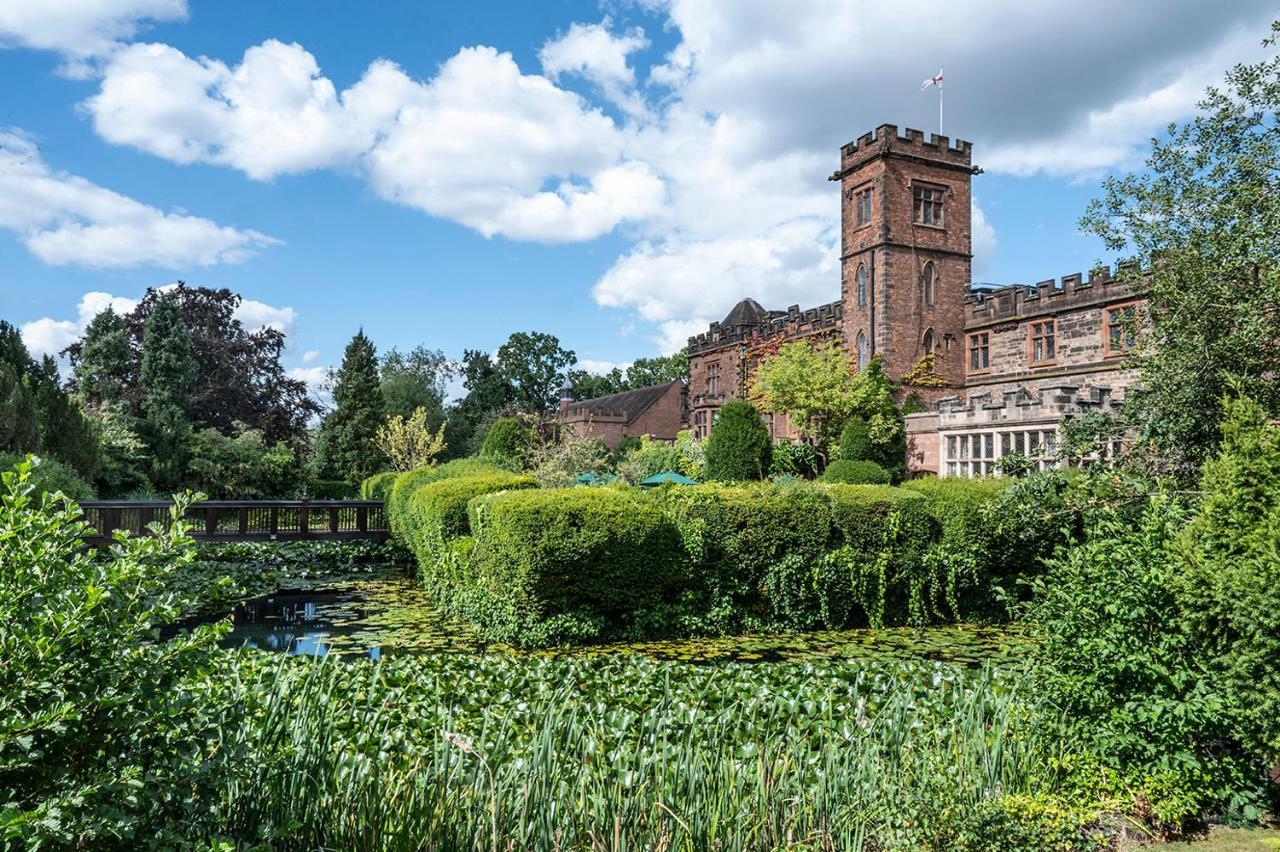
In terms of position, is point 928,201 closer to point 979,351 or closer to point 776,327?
point 979,351

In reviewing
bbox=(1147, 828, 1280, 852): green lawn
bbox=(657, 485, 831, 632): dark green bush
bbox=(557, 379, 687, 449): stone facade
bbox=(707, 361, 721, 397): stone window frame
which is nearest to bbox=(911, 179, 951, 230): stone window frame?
bbox=(707, 361, 721, 397): stone window frame

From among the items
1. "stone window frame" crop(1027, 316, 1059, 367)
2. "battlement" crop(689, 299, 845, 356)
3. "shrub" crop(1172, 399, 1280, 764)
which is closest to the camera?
"shrub" crop(1172, 399, 1280, 764)

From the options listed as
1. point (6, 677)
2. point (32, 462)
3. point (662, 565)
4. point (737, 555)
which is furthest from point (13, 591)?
point (737, 555)

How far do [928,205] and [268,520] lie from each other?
2600 cm

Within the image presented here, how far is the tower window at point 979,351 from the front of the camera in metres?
31.4

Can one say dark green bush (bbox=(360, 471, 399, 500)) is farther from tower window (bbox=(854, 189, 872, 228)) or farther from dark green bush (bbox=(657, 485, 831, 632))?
tower window (bbox=(854, 189, 872, 228))

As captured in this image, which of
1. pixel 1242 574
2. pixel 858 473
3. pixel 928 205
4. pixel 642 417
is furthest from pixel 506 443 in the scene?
pixel 642 417

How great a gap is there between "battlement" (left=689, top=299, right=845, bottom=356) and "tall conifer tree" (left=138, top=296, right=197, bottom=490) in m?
25.0

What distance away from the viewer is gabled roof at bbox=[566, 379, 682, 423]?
5722 cm

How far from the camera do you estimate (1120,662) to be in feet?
14.5

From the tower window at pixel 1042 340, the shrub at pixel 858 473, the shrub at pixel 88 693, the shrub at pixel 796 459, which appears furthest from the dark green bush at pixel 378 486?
the shrub at pixel 88 693

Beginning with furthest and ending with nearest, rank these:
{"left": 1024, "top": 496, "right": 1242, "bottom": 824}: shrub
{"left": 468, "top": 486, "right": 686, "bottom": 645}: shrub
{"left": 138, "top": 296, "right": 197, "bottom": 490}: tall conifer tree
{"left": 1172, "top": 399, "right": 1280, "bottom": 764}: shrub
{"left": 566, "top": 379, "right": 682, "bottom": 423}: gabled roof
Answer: {"left": 566, "top": 379, "right": 682, "bottom": 423}: gabled roof, {"left": 138, "top": 296, "right": 197, "bottom": 490}: tall conifer tree, {"left": 468, "top": 486, "right": 686, "bottom": 645}: shrub, {"left": 1024, "top": 496, "right": 1242, "bottom": 824}: shrub, {"left": 1172, "top": 399, "right": 1280, "bottom": 764}: shrub

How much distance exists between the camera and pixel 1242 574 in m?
4.26

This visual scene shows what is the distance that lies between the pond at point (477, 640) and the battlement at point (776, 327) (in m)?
24.4
